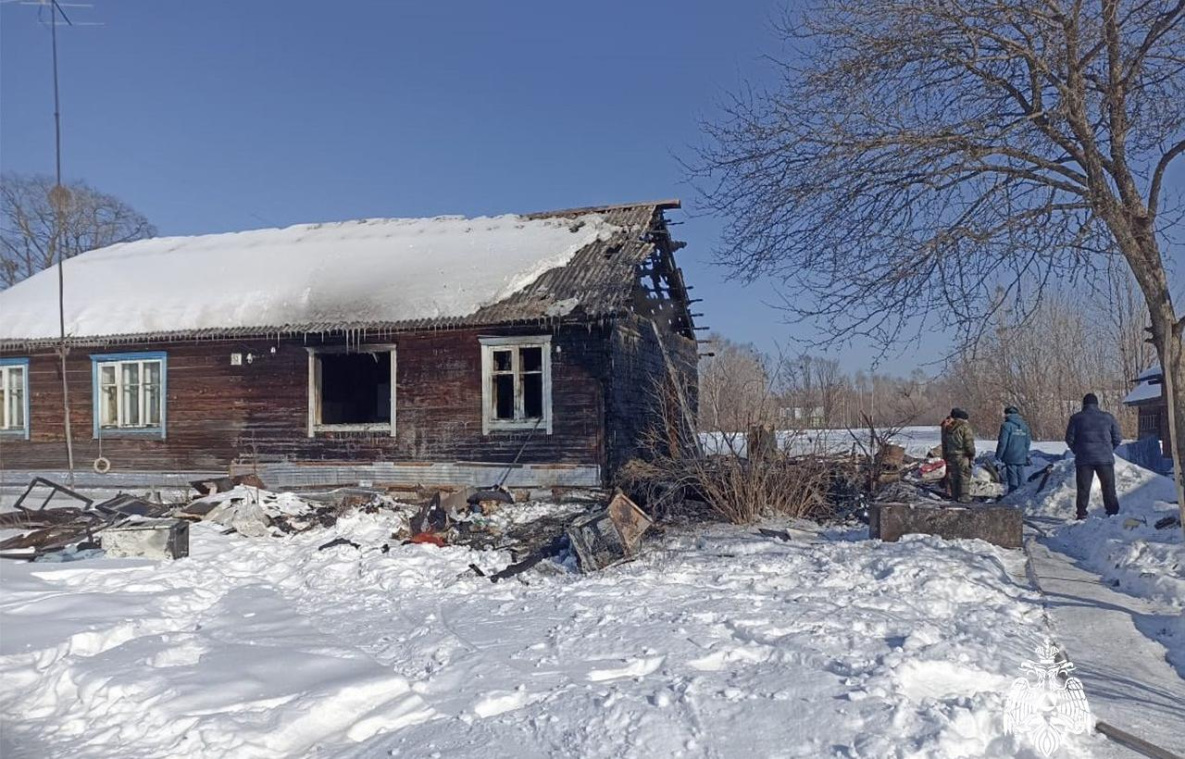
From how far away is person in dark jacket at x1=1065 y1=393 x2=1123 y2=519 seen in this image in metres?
11.5

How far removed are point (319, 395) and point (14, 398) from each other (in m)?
7.33

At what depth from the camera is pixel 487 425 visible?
14.7 metres

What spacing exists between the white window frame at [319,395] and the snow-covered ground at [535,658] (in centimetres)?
586

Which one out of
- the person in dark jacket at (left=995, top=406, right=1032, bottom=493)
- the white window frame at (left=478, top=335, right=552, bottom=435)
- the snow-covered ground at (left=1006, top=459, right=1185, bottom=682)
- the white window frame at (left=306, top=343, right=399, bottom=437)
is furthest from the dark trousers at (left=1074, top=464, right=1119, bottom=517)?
the white window frame at (left=306, top=343, right=399, bottom=437)

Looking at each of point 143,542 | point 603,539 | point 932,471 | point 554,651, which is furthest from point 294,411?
point 932,471

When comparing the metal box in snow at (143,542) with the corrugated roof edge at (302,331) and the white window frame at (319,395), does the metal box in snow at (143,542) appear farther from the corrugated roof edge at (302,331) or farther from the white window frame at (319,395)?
the corrugated roof edge at (302,331)

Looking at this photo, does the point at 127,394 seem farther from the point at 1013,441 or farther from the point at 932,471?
the point at 1013,441

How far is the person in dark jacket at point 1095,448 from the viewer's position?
37.8 ft

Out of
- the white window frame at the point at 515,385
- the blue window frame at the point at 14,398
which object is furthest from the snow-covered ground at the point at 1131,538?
the blue window frame at the point at 14,398

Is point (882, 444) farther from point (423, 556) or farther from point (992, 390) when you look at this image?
point (992, 390)

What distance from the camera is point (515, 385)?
1461cm

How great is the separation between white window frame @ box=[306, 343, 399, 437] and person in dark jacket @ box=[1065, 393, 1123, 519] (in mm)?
10622

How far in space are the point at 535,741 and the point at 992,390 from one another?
121 feet

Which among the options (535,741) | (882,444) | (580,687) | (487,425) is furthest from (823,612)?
(487,425)
